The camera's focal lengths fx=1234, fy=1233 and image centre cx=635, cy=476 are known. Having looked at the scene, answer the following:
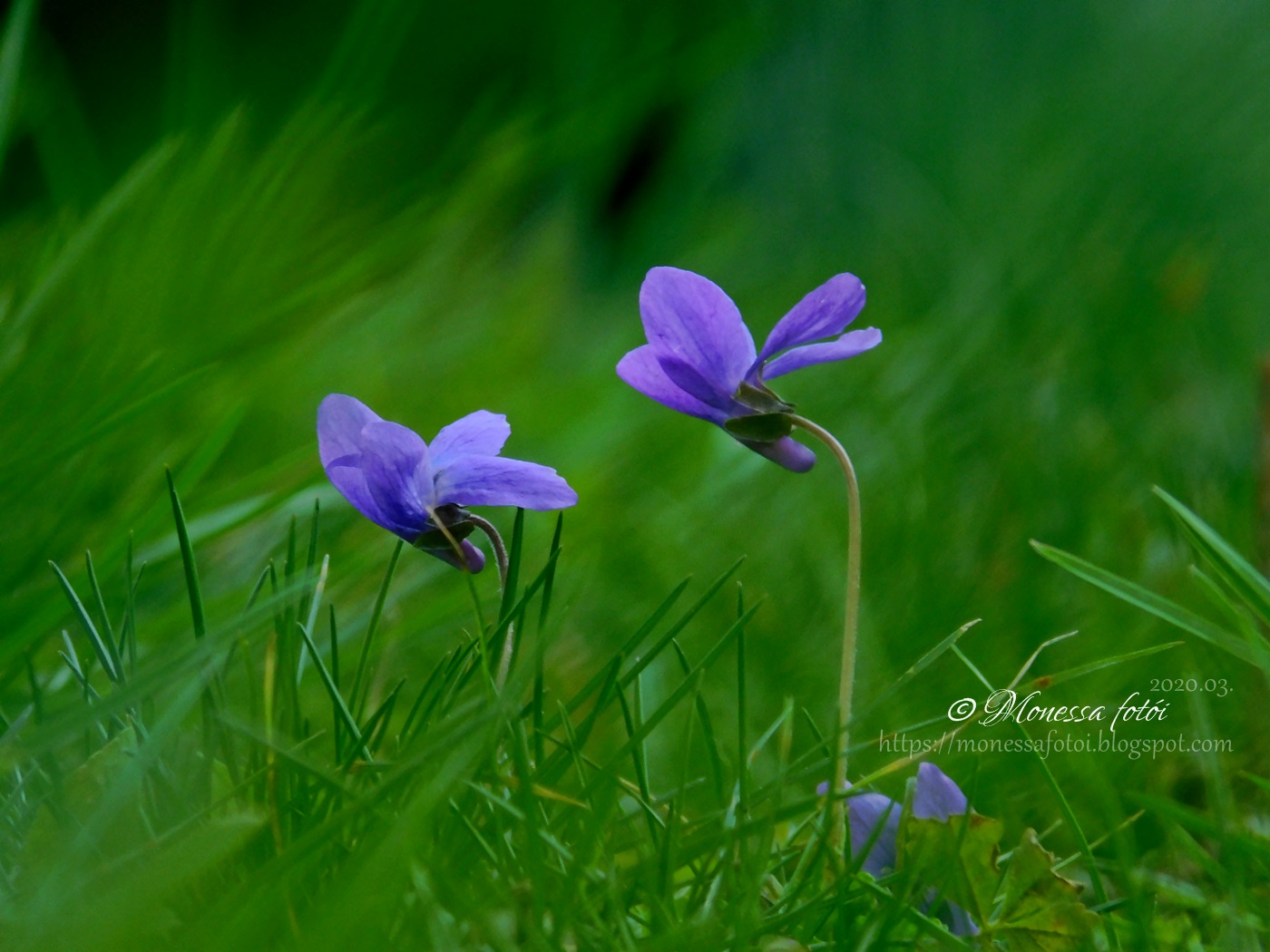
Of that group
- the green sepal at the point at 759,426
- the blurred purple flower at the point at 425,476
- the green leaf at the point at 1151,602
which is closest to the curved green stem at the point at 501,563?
the blurred purple flower at the point at 425,476

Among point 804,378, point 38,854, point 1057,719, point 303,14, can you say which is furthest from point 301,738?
point 303,14

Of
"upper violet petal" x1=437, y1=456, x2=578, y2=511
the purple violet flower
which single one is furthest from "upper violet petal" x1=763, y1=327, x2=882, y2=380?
"upper violet petal" x1=437, y1=456, x2=578, y2=511

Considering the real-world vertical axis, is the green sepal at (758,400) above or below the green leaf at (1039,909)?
above

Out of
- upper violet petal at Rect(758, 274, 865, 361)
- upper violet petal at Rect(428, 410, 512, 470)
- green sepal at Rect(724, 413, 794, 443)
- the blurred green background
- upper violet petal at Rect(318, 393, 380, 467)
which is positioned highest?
upper violet petal at Rect(758, 274, 865, 361)

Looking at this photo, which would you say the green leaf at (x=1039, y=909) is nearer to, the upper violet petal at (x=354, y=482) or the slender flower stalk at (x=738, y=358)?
the slender flower stalk at (x=738, y=358)

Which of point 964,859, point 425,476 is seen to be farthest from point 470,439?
point 964,859

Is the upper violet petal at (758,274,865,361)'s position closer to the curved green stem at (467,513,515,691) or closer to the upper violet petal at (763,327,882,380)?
the upper violet petal at (763,327,882,380)
